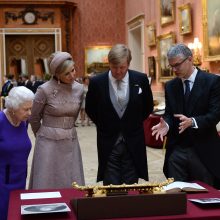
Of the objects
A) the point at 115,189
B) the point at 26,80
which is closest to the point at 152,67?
the point at 26,80

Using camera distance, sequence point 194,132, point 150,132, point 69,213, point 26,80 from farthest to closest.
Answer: point 26,80, point 150,132, point 194,132, point 69,213

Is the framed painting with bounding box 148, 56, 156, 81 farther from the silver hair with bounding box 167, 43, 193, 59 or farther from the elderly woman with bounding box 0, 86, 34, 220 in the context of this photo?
the elderly woman with bounding box 0, 86, 34, 220

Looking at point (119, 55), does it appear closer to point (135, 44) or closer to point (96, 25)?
point (135, 44)

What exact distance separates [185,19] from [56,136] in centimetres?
1025

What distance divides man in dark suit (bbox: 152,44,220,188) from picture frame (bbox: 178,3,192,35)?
9.82 metres

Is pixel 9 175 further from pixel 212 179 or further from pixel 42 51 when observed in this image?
pixel 42 51

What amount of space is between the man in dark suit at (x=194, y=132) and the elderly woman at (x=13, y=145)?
1.17 metres

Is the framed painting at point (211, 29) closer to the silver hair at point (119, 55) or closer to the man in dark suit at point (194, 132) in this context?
the man in dark suit at point (194, 132)

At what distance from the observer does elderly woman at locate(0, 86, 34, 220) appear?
13.6ft

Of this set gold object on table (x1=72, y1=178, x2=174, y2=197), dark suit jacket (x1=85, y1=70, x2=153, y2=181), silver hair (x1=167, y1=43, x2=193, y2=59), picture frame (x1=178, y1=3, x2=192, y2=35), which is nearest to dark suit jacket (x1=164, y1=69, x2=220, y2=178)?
silver hair (x1=167, y1=43, x2=193, y2=59)

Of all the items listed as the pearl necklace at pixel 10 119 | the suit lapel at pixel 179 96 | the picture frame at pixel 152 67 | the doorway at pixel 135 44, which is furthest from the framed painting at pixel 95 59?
the pearl necklace at pixel 10 119

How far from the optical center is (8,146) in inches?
164

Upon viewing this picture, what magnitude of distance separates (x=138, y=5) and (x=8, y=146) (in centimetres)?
1803

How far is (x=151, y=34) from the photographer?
61.1 ft
